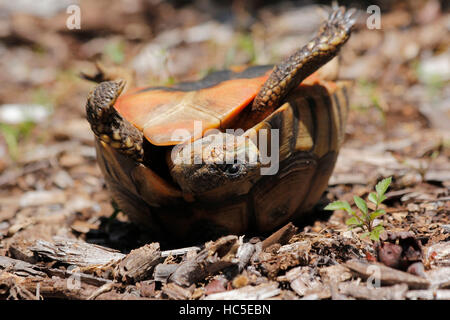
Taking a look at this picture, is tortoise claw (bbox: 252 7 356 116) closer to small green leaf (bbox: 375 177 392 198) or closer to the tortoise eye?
the tortoise eye

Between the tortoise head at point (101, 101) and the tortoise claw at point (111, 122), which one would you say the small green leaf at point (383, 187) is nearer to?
the tortoise claw at point (111, 122)

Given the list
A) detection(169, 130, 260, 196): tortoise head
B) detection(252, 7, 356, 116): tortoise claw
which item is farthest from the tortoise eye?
detection(252, 7, 356, 116): tortoise claw

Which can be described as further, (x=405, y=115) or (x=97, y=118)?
(x=405, y=115)

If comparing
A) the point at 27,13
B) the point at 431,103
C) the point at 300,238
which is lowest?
the point at 300,238

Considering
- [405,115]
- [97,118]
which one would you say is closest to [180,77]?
[405,115]

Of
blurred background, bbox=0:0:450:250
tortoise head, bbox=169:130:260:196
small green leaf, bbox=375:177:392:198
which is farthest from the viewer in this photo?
blurred background, bbox=0:0:450:250

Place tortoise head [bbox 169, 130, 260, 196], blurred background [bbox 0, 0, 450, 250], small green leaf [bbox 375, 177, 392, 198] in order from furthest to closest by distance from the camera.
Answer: blurred background [bbox 0, 0, 450, 250] → small green leaf [bbox 375, 177, 392, 198] → tortoise head [bbox 169, 130, 260, 196]

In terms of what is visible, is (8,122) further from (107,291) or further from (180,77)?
(107,291)
